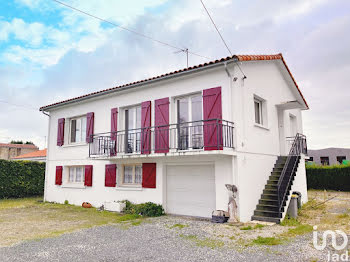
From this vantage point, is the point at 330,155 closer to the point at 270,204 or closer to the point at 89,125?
the point at 270,204

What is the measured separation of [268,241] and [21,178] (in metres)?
14.8

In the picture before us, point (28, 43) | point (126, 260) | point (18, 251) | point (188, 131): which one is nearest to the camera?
point (126, 260)

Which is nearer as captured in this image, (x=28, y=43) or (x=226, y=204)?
(x=226, y=204)

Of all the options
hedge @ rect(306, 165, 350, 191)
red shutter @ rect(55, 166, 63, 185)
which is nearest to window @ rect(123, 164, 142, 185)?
red shutter @ rect(55, 166, 63, 185)

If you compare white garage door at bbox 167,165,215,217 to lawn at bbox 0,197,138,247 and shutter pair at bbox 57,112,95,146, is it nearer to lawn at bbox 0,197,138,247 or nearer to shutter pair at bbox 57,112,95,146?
lawn at bbox 0,197,138,247

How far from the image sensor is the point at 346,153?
106ft

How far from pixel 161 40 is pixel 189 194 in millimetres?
5801

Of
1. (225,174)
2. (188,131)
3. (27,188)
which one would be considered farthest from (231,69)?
(27,188)

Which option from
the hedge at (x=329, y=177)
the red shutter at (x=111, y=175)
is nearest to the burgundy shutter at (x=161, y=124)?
the red shutter at (x=111, y=175)

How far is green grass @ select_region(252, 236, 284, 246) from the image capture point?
6.01 meters

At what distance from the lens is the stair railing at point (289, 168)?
8957mm

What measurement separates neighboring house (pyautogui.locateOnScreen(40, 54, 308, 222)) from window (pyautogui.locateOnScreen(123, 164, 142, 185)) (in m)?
0.04

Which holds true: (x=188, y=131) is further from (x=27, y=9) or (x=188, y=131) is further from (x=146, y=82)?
(x=27, y=9)
